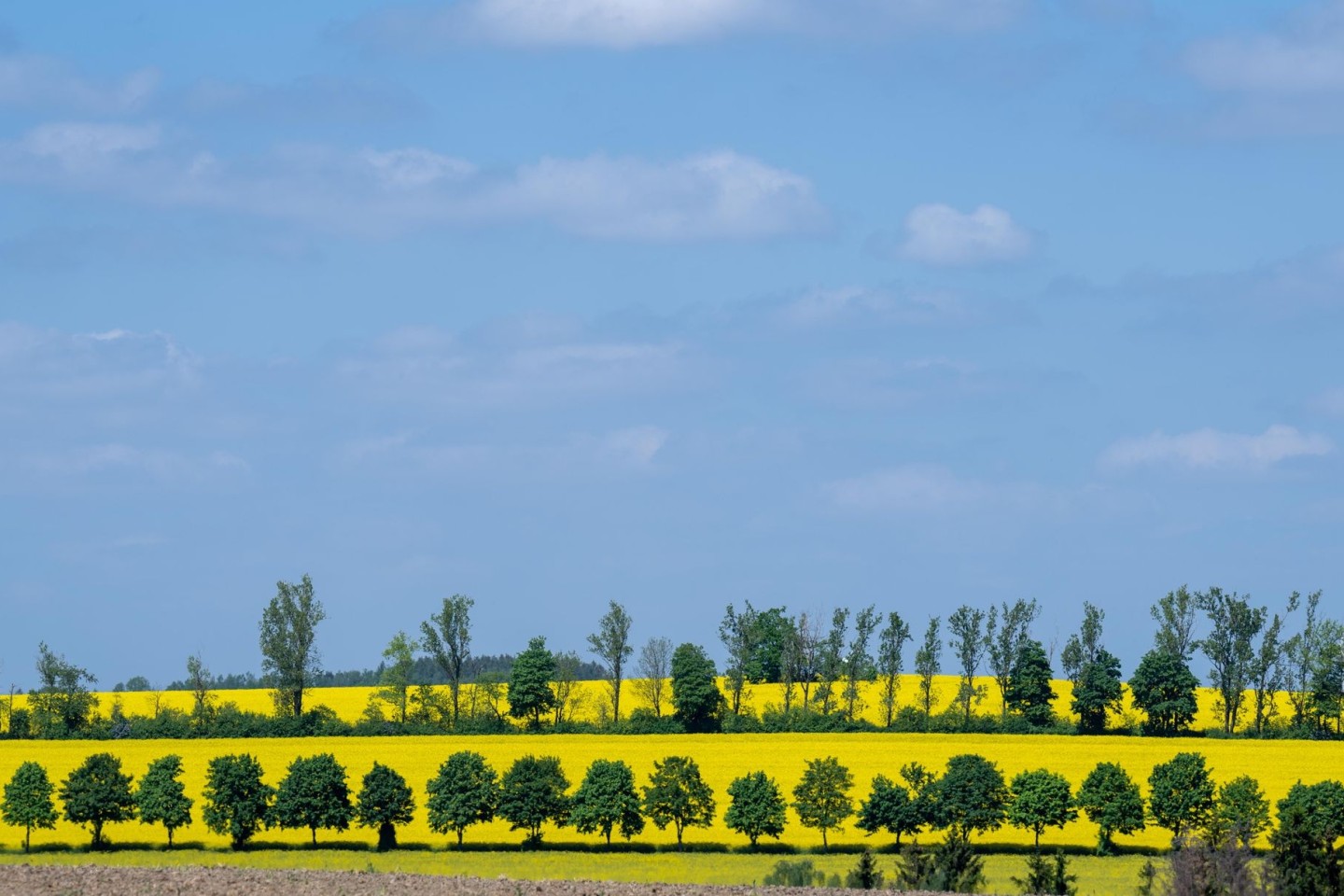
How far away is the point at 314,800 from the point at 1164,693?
2633 inches

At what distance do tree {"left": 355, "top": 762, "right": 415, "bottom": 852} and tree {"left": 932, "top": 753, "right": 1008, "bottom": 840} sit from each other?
2607 cm

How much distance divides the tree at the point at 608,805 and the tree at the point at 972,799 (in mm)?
14727

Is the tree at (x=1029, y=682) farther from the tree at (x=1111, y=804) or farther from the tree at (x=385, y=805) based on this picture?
the tree at (x=385, y=805)

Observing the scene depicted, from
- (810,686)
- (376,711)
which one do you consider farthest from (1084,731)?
(376,711)

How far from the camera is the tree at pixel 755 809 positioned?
79062 mm

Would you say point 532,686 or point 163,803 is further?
point 532,686

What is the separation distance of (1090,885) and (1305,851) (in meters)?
20.4

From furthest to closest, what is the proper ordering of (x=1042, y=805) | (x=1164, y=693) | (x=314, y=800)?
(x=1164, y=693) < (x=314, y=800) < (x=1042, y=805)

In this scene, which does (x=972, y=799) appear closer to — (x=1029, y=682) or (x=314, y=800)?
(x=314, y=800)

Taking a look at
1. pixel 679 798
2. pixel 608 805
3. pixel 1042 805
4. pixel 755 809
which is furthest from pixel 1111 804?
pixel 608 805

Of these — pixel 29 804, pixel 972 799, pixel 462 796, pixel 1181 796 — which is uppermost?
pixel 1181 796

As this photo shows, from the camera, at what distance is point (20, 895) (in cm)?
3947

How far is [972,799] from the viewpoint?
261 feet

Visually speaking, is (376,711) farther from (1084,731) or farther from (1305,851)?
(1305,851)
